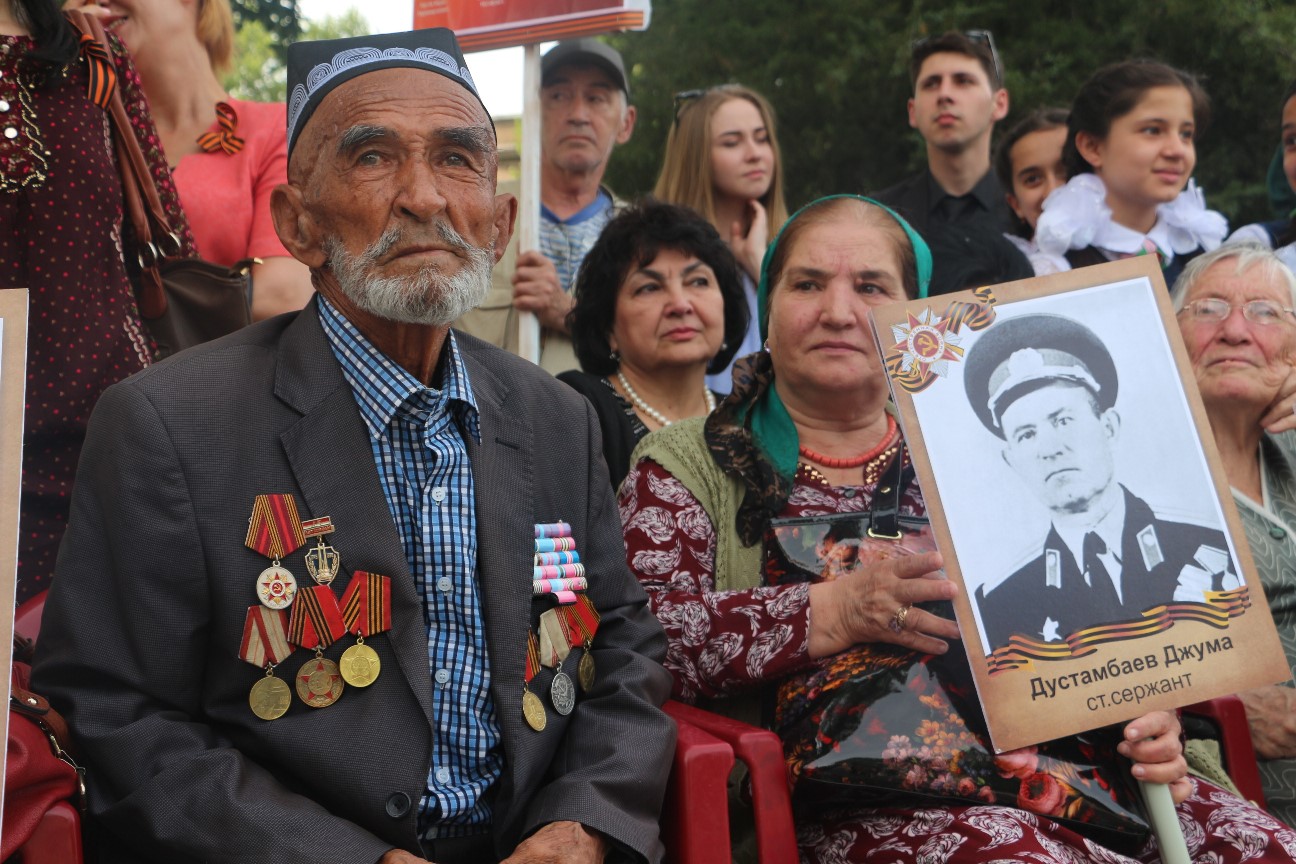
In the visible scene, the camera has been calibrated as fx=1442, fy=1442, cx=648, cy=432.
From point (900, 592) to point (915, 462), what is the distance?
279 millimetres

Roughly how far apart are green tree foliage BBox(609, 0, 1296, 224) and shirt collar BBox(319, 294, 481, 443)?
36.3ft

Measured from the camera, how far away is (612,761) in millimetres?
2744

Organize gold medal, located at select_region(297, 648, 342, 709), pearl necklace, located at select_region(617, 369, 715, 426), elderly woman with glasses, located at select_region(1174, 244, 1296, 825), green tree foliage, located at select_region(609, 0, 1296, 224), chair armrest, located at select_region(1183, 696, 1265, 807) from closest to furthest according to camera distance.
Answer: gold medal, located at select_region(297, 648, 342, 709) < chair armrest, located at select_region(1183, 696, 1265, 807) < elderly woman with glasses, located at select_region(1174, 244, 1296, 825) < pearl necklace, located at select_region(617, 369, 715, 426) < green tree foliage, located at select_region(609, 0, 1296, 224)

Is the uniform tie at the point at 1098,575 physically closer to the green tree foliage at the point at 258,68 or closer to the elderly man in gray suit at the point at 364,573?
the elderly man in gray suit at the point at 364,573

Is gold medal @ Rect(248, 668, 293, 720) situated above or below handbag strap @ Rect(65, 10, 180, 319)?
below

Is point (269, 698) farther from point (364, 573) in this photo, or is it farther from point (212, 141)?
point (212, 141)

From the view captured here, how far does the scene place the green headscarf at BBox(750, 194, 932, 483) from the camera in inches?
140

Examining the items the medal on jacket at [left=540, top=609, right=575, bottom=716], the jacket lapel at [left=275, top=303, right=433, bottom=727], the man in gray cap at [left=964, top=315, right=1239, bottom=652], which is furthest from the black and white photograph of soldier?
the jacket lapel at [left=275, top=303, right=433, bottom=727]

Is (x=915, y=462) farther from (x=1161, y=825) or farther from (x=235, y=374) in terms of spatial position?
(x=235, y=374)

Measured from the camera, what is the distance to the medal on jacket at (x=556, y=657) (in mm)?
2852

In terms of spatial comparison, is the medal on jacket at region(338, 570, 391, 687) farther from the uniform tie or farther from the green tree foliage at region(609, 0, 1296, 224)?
the green tree foliage at region(609, 0, 1296, 224)

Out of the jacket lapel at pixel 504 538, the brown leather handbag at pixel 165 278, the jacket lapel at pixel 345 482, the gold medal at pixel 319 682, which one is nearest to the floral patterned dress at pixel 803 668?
the jacket lapel at pixel 504 538

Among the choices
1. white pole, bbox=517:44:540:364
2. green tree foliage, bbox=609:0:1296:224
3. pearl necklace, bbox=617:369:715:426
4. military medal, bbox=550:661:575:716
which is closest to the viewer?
military medal, bbox=550:661:575:716

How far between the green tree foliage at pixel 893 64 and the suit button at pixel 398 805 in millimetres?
11602
